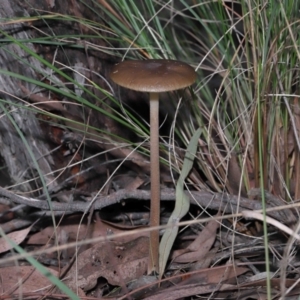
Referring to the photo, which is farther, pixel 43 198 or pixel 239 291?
pixel 43 198

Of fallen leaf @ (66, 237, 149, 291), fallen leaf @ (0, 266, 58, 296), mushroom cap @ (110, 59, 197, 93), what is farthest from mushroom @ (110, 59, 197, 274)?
fallen leaf @ (0, 266, 58, 296)

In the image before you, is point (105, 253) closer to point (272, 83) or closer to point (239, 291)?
point (239, 291)

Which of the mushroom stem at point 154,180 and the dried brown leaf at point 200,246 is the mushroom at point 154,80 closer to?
the mushroom stem at point 154,180

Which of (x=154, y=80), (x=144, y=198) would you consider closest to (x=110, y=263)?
(x=144, y=198)

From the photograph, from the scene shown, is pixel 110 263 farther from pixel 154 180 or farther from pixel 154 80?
pixel 154 80

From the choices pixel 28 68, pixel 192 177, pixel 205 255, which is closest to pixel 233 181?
pixel 192 177

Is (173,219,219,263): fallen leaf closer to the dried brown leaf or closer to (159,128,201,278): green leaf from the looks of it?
the dried brown leaf

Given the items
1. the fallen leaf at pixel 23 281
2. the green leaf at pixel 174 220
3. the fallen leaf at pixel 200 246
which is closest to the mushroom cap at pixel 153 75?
the green leaf at pixel 174 220
